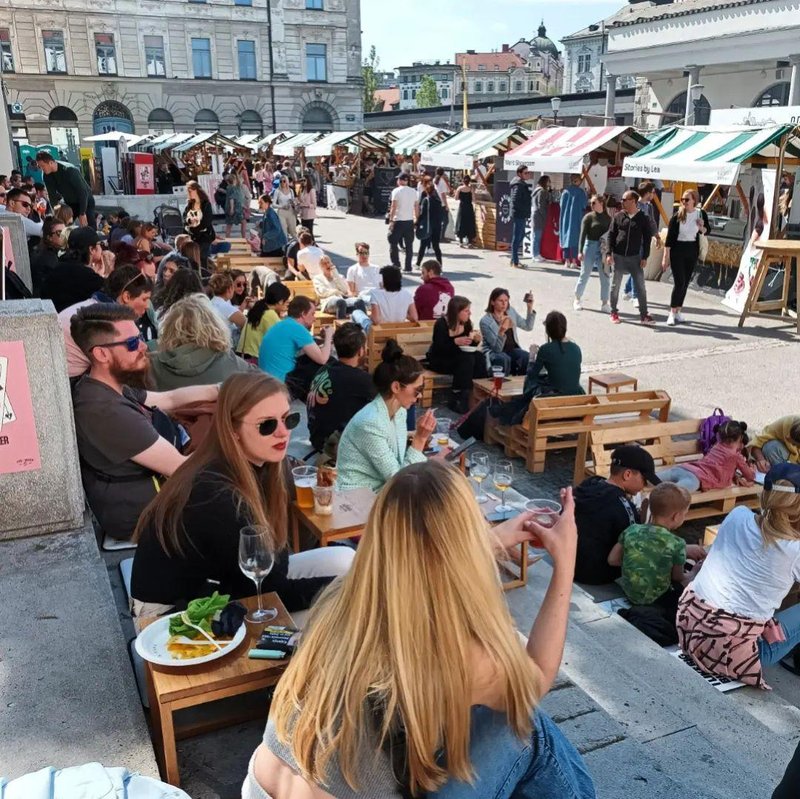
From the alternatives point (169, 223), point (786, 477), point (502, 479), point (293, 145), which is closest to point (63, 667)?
point (502, 479)

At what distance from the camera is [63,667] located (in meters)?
2.87

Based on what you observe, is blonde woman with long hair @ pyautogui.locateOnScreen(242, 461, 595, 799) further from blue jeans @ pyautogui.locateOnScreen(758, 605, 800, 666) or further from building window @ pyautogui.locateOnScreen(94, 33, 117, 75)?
building window @ pyautogui.locateOnScreen(94, 33, 117, 75)

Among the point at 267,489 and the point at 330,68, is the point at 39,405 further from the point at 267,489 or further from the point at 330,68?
the point at 330,68

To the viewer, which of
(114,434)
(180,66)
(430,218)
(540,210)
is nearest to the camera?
(114,434)

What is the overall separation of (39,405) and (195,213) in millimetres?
10492

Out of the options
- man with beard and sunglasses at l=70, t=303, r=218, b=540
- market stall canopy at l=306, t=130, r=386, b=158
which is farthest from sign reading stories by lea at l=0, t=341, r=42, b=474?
market stall canopy at l=306, t=130, r=386, b=158

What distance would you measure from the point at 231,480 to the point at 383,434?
68.8 inches

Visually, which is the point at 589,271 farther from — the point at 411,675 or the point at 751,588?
the point at 411,675

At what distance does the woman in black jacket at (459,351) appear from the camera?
8115 millimetres

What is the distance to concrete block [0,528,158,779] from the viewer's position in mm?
2490

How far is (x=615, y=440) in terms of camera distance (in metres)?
6.46

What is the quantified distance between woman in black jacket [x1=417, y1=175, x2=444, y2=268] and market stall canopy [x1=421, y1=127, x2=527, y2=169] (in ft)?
10.7

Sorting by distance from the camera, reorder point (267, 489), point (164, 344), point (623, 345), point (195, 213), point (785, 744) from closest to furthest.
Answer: point (267, 489) → point (785, 744) → point (164, 344) → point (623, 345) → point (195, 213)

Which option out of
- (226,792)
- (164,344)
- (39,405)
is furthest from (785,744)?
(164,344)
